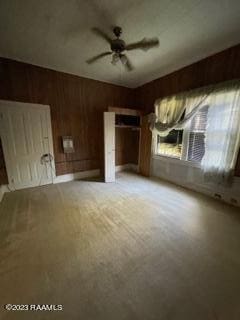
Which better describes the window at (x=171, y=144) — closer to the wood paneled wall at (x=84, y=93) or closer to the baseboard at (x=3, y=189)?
the wood paneled wall at (x=84, y=93)

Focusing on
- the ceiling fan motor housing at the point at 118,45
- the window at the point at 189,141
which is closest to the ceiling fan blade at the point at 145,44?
the ceiling fan motor housing at the point at 118,45

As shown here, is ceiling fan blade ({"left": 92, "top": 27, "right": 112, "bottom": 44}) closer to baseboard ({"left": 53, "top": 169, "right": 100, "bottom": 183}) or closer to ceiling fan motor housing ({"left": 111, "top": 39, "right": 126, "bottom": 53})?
ceiling fan motor housing ({"left": 111, "top": 39, "right": 126, "bottom": 53})

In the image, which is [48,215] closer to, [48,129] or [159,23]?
[48,129]

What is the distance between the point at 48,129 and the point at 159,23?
122 inches

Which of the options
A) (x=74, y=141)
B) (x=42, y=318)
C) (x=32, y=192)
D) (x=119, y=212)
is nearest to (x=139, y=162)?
(x=74, y=141)

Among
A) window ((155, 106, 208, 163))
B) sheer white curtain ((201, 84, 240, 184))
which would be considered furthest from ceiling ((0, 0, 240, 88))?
window ((155, 106, 208, 163))

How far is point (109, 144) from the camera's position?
13.0ft

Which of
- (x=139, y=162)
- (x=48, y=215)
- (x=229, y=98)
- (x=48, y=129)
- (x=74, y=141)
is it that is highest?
(x=229, y=98)

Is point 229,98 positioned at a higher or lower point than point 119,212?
higher

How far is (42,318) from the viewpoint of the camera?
3.66 ft

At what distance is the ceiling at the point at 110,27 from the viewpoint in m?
1.80

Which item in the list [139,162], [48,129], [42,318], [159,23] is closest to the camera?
[42,318]

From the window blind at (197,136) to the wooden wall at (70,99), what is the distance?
249cm

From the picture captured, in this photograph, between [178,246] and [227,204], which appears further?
[227,204]
